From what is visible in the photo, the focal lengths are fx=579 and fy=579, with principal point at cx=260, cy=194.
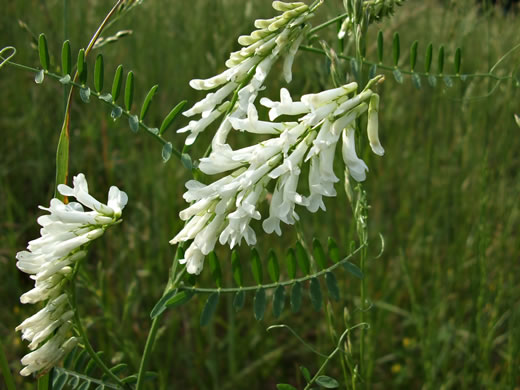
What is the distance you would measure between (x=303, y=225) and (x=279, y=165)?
1403 mm

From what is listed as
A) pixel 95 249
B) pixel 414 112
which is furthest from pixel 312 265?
pixel 414 112

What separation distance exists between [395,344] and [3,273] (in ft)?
4.56

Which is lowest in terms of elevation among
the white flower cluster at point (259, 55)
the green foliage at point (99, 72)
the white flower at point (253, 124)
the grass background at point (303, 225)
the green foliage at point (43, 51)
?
the grass background at point (303, 225)

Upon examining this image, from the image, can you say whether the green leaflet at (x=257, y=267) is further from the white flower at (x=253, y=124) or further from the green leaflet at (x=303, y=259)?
the white flower at (x=253, y=124)

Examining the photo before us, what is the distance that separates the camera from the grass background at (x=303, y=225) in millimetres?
1785

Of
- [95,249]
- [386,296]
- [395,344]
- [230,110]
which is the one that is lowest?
[395,344]

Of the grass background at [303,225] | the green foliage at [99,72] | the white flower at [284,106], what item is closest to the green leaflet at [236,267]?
the white flower at [284,106]

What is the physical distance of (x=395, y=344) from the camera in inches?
84.1

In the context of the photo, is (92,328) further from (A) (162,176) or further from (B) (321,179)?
(B) (321,179)

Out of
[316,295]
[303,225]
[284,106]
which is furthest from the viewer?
[303,225]

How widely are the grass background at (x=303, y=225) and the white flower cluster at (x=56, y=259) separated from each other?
48 centimetres

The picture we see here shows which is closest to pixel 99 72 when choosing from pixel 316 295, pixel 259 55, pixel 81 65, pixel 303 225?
pixel 81 65

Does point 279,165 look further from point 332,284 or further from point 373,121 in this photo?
point 332,284

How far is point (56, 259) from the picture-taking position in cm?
78
